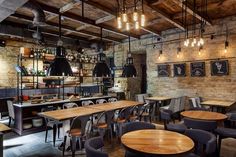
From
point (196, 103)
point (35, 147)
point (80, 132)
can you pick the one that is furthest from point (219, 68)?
point (35, 147)

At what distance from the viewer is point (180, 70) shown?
7.30m

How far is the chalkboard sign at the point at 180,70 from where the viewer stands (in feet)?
23.7

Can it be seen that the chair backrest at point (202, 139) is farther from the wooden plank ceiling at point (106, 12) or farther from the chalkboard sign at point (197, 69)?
the chalkboard sign at point (197, 69)

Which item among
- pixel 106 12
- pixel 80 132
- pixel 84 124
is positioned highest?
pixel 106 12

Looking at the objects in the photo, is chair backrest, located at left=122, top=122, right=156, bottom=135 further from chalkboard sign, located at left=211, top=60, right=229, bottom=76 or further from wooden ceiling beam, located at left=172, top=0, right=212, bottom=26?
chalkboard sign, located at left=211, top=60, right=229, bottom=76

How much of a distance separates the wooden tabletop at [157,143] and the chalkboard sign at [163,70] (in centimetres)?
517

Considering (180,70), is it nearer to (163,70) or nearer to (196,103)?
(163,70)

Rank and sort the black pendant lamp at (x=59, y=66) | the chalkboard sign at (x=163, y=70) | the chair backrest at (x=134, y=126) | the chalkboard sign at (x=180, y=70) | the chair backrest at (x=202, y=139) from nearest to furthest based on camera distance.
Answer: the chair backrest at (x=202, y=139), the chair backrest at (x=134, y=126), the black pendant lamp at (x=59, y=66), the chalkboard sign at (x=180, y=70), the chalkboard sign at (x=163, y=70)

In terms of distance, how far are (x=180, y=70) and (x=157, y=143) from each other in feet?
17.8

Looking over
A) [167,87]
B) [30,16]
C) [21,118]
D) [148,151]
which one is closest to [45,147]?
[21,118]

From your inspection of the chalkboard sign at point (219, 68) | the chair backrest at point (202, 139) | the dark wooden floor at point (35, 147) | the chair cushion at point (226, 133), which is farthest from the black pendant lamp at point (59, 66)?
the chalkboard sign at point (219, 68)

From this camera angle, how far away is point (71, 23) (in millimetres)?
6742

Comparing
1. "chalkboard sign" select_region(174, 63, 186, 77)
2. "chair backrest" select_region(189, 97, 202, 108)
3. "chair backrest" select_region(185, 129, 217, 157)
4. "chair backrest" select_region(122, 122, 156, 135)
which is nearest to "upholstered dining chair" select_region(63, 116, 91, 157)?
"chair backrest" select_region(122, 122, 156, 135)

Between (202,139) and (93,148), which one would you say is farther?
(202,139)
